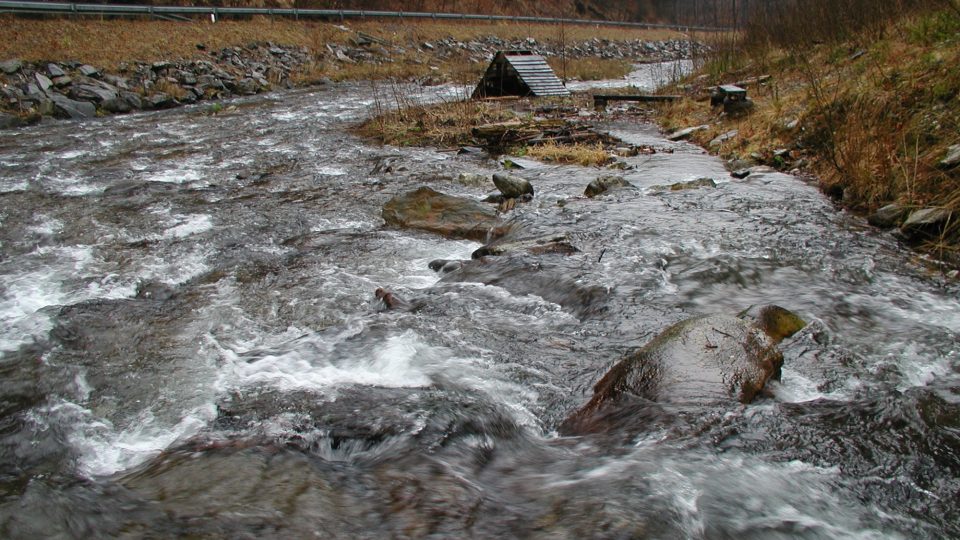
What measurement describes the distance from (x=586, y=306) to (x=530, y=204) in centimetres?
302

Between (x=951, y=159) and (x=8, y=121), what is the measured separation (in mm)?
15418

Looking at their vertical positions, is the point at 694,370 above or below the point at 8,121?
above

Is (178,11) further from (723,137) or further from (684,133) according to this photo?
(723,137)

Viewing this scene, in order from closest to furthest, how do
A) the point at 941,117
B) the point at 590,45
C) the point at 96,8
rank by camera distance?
1. the point at 941,117
2. the point at 96,8
3. the point at 590,45

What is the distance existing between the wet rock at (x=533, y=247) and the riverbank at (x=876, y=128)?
285 centimetres

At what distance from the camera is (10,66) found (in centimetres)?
1548

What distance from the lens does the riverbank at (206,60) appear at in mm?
15102

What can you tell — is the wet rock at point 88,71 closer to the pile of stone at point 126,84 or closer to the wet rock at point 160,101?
the pile of stone at point 126,84

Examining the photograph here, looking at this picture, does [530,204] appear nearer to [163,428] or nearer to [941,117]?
[941,117]

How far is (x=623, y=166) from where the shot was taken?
8.97 meters

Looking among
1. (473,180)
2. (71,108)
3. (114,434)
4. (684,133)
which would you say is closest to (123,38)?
(71,108)

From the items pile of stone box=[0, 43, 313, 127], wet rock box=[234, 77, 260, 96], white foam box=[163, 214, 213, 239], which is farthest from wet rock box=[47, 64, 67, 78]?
white foam box=[163, 214, 213, 239]

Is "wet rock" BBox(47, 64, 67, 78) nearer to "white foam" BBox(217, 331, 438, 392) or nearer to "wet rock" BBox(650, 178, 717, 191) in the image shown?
"wet rock" BBox(650, 178, 717, 191)

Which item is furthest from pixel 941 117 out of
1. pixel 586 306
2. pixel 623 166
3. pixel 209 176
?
pixel 209 176
